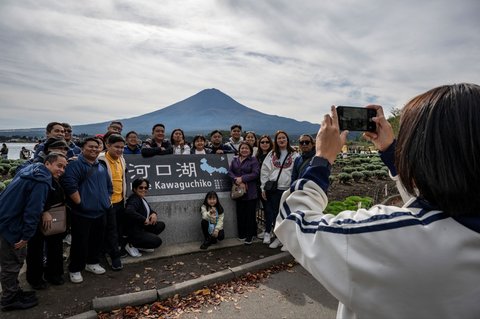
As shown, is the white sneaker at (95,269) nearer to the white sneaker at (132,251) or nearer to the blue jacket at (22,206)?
the white sneaker at (132,251)

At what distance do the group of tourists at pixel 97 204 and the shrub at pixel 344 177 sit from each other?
8360mm

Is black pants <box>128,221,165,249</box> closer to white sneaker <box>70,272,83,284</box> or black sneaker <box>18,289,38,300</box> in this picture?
white sneaker <box>70,272,83,284</box>

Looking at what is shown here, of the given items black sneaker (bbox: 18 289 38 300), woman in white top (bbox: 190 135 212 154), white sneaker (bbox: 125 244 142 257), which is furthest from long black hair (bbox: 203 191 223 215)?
black sneaker (bbox: 18 289 38 300)

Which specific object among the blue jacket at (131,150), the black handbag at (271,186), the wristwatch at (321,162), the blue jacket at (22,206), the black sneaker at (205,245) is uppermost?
the blue jacket at (131,150)

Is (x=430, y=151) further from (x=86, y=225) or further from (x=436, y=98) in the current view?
(x=86, y=225)

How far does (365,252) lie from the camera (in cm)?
89

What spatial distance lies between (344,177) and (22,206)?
13.2 metres

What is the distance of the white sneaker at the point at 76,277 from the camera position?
4.50m

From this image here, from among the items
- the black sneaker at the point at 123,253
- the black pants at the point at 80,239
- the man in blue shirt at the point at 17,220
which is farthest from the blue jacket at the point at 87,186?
the black sneaker at the point at 123,253

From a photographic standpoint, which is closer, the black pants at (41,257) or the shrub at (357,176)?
the black pants at (41,257)

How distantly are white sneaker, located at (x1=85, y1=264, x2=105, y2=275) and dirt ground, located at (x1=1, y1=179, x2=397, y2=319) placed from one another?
77 millimetres

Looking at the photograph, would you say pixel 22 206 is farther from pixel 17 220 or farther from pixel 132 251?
pixel 132 251

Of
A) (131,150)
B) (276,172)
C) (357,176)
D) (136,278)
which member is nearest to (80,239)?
(136,278)

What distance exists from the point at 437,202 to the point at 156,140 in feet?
20.9
